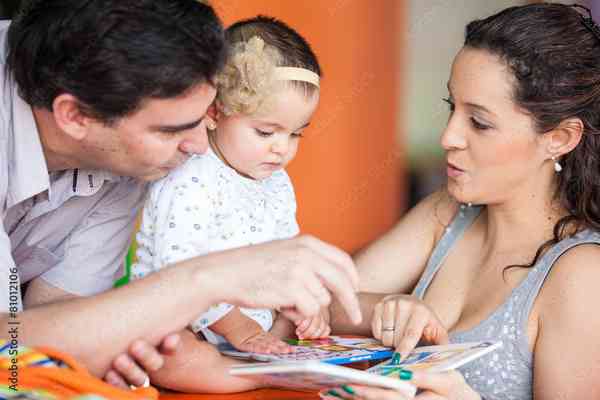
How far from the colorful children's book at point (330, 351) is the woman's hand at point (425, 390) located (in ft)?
0.23

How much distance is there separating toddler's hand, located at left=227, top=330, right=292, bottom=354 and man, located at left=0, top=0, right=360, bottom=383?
340mm

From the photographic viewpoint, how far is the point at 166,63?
142 cm

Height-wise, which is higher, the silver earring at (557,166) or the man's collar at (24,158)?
the man's collar at (24,158)

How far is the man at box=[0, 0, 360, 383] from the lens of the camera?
3.98 feet

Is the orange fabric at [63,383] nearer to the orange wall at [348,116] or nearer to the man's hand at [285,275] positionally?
the man's hand at [285,275]

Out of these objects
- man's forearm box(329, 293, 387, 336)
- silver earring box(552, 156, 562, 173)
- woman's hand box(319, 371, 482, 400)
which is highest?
silver earring box(552, 156, 562, 173)

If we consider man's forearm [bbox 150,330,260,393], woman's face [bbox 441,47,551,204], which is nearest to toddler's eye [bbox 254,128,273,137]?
woman's face [bbox 441,47,551,204]

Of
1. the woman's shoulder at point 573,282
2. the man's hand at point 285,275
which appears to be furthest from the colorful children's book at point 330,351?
the woman's shoulder at point 573,282

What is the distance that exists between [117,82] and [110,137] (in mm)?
149

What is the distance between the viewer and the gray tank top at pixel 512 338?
173cm

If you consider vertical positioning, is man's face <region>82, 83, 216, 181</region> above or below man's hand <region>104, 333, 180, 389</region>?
above

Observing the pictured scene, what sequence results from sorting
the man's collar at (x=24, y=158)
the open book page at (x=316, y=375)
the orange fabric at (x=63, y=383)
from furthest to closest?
the man's collar at (x=24, y=158) → the open book page at (x=316, y=375) → the orange fabric at (x=63, y=383)

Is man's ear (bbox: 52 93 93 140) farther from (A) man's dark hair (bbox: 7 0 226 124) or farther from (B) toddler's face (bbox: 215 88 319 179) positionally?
(B) toddler's face (bbox: 215 88 319 179)

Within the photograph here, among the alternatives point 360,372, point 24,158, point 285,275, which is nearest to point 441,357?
point 360,372
